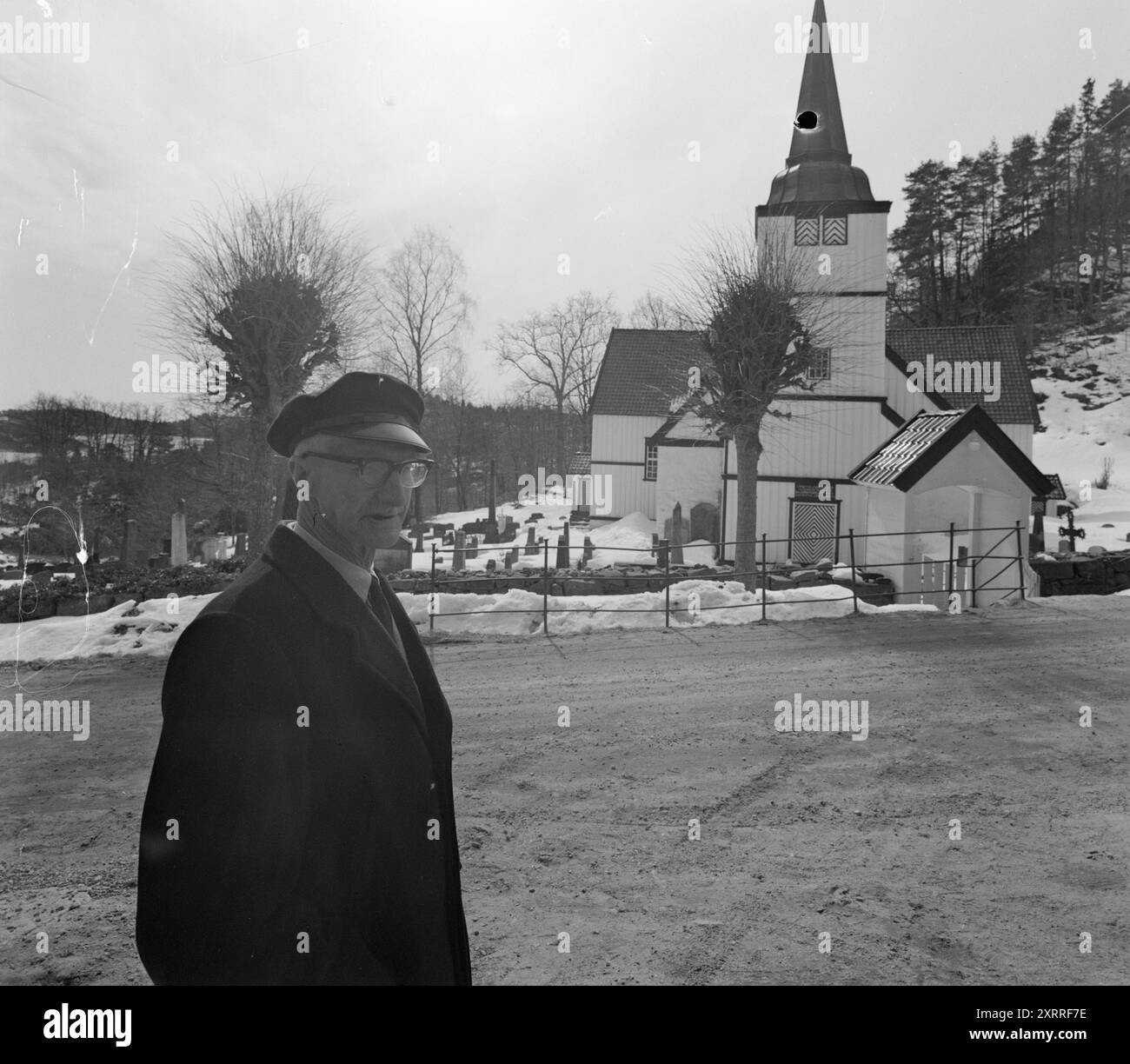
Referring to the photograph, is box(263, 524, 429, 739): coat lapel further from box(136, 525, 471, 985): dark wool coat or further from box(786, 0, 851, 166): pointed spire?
box(786, 0, 851, 166): pointed spire

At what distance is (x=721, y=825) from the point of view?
4.52 m

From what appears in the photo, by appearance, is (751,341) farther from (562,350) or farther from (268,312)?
(268,312)

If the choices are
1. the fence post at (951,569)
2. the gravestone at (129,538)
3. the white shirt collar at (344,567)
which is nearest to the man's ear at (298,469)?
the white shirt collar at (344,567)

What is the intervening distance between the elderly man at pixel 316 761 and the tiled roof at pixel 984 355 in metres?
17.5

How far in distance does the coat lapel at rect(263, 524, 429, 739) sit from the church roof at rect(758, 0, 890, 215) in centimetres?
345

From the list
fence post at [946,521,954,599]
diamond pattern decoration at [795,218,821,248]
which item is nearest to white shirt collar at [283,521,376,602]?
fence post at [946,521,954,599]

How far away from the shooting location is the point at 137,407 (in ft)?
14.5

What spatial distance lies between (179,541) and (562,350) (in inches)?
214

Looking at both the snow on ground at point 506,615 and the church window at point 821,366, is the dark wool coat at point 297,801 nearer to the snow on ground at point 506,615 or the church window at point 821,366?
the snow on ground at point 506,615

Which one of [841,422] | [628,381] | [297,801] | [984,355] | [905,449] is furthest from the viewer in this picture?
[628,381]

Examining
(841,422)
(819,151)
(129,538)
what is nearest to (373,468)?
(129,538)

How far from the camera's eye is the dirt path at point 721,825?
347 centimetres

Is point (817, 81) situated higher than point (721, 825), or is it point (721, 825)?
point (817, 81)
